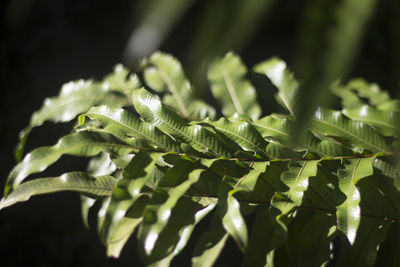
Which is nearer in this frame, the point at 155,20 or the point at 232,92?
the point at 155,20

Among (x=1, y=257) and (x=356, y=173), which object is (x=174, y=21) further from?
(x=1, y=257)

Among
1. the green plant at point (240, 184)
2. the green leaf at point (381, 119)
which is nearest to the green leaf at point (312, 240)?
the green plant at point (240, 184)

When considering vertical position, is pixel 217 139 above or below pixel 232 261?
above

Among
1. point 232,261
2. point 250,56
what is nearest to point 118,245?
point 232,261

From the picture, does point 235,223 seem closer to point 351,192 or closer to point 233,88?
point 351,192

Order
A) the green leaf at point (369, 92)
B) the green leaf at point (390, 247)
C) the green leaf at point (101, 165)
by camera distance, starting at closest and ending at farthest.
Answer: the green leaf at point (390, 247), the green leaf at point (101, 165), the green leaf at point (369, 92)

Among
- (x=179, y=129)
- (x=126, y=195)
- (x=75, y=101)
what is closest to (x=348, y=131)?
(x=179, y=129)

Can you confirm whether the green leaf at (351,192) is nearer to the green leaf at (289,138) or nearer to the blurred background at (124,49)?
the green leaf at (289,138)
